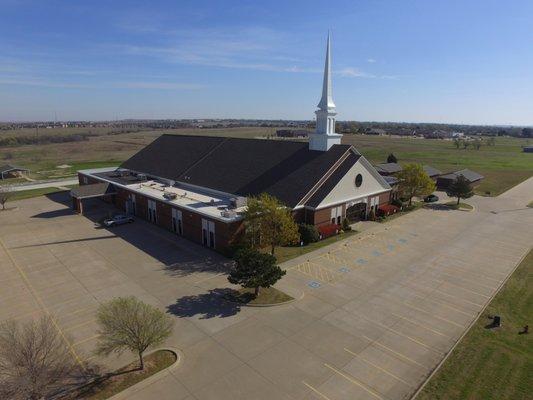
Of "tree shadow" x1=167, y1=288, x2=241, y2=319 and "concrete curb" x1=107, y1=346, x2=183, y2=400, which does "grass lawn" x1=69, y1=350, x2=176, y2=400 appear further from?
"tree shadow" x1=167, y1=288, x2=241, y2=319

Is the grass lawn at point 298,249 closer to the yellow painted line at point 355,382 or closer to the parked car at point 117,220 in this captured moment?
the yellow painted line at point 355,382

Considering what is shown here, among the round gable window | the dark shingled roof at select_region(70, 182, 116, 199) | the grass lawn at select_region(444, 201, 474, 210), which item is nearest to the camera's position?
the round gable window

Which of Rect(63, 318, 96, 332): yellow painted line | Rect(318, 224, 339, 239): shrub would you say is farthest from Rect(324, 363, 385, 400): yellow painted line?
Rect(318, 224, 339, 239): shrub

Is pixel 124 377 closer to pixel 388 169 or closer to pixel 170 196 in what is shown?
pixel 170 196

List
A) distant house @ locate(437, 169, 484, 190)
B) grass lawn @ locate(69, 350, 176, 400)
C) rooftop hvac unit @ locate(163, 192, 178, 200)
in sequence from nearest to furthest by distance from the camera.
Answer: grass lawn @ locate(69, 350, 176, 400)
rooftop hvac unit @ locate(163, 192, 178, 200)
distant house @ locate(437, 169, 484, 190)

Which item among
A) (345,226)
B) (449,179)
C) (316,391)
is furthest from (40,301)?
(449,179)

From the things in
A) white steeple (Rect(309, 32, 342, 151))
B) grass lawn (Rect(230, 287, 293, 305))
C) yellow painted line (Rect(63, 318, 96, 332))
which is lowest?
yellow painted line (Rect(63, 318, 96, 332))
